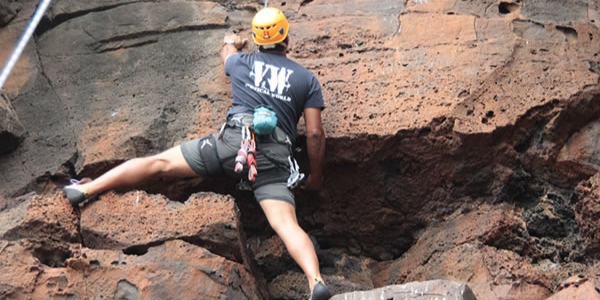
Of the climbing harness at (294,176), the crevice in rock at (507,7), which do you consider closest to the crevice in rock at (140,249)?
the climbing harness at (294,176)

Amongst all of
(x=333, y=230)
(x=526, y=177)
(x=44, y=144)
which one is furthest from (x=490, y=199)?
(x=44, y=144)

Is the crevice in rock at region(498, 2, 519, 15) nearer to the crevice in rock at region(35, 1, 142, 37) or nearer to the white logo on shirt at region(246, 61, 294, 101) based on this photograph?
the white logo on shirt at region(246, 61, 294, 101)

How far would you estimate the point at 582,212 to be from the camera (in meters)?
6.69

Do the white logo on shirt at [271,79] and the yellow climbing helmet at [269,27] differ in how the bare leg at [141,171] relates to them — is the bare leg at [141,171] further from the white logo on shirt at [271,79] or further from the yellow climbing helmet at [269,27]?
the yellow climbing helmet at [269,27]

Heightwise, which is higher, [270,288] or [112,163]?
[112,163]

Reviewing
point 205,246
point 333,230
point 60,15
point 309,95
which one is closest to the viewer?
point 205,246

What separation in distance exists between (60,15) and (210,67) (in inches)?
54.9

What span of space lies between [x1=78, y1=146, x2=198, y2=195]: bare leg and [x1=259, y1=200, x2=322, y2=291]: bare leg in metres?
0.62

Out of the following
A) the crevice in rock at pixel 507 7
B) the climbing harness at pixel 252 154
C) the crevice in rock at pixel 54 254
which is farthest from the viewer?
the crevice in rock at pixel 507 7

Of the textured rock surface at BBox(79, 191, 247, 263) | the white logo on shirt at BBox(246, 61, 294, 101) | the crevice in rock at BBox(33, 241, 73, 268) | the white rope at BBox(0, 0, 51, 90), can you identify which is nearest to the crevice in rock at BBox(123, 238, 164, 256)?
the textured rock surface at BBox(79, 191, 247, 263)

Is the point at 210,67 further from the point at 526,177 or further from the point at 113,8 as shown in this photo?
the point at 526,177

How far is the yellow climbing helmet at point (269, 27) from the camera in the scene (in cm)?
677

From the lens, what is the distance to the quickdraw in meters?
6.14

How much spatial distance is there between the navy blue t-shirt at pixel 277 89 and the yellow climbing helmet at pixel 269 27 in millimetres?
108
